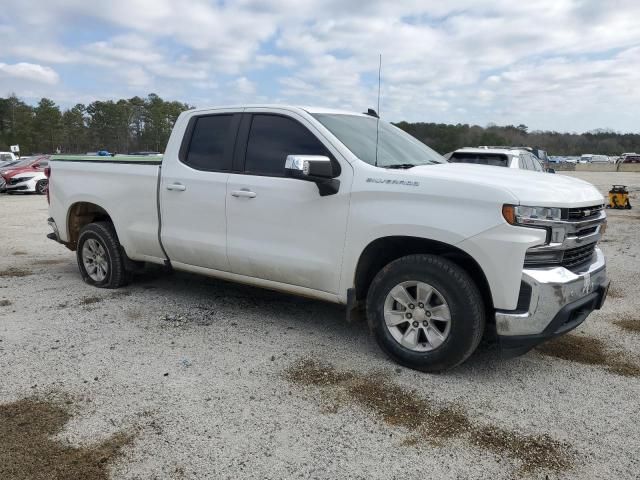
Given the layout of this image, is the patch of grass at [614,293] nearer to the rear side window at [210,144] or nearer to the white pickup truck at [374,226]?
the white pickup truck at [374,226]

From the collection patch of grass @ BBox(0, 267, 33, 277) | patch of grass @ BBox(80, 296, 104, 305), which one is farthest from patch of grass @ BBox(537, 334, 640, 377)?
patch of grass @ BBox(0, 267, 33, 277)

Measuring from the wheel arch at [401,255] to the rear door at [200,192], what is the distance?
4.39ft

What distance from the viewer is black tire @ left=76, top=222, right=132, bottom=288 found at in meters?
5.88

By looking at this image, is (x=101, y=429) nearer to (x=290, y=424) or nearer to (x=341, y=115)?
(x=290, y=424)

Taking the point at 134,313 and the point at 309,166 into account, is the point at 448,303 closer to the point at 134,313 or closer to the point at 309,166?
the point at 309,166

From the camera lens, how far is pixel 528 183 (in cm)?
362

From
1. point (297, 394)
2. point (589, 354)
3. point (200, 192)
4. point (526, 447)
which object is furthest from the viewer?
point (200, 192)

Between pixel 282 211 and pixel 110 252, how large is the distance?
8.33ft

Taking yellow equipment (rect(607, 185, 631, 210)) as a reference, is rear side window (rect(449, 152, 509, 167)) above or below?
above

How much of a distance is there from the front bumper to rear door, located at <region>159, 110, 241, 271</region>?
2.50 meters

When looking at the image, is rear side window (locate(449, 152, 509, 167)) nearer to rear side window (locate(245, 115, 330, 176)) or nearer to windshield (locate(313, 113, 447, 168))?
windshield (locate(313, 113, 447, 168))

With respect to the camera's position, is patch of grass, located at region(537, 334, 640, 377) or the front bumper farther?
patch of grass, located at region(537, 334, 640, 377)

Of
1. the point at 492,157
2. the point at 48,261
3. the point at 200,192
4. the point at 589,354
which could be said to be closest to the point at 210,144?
the point at 200,192

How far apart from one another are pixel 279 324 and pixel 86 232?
2689 millimetres
